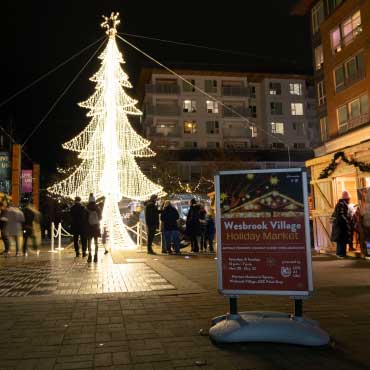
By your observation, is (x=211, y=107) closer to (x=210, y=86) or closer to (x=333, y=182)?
(x=210, y=86)

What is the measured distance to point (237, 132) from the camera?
5841 centimetres

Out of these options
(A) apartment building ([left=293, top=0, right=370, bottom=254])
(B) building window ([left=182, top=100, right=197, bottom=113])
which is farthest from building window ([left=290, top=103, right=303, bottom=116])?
(A) apartment building ([left=293, top=0, right=370, bottom=254])

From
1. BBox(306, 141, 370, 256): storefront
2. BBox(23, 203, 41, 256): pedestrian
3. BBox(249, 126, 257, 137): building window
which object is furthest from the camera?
BBox(249, 126, 257, 137): building window

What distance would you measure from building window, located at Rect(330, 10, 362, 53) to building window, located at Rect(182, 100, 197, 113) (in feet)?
95.9

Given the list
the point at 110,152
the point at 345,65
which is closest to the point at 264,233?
the point at 110,152

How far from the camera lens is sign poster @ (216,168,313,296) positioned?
15.9 feet

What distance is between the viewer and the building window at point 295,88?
61.5 m

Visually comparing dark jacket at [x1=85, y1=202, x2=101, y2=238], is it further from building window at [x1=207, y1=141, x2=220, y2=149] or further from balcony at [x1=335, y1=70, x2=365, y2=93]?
building window at [x1=207, y1=141, x2=220, y2=149]

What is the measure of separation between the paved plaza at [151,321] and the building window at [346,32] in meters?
20.3

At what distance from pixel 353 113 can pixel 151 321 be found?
984 inches

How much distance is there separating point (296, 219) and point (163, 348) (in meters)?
1.91

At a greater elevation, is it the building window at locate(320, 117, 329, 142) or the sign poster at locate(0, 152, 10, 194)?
the building window at locate(320, 117, 329, 142)

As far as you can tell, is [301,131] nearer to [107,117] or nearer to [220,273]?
[107,117]

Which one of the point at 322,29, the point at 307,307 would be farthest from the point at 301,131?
the point at 307,307
